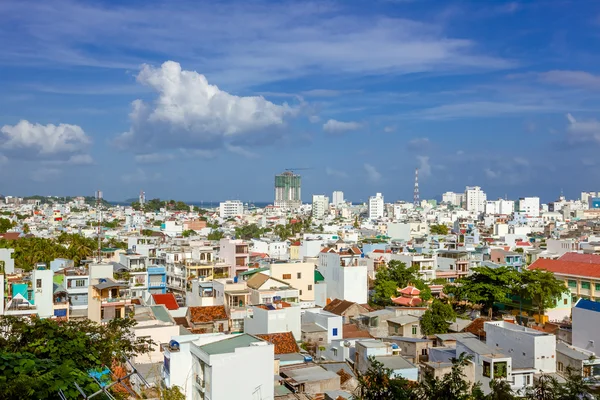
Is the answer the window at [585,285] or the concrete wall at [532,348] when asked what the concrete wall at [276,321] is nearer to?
the concrete wall at [532,348]

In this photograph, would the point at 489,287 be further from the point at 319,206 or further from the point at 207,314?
the point at 319,206

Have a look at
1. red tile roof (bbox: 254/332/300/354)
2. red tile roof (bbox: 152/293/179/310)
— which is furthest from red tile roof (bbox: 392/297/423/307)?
red tile roof (bbox: 254/332/300/354)

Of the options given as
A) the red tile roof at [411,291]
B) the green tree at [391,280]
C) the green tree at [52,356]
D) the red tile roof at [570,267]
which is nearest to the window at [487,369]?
the green tree at [52,356]

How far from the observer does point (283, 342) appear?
14.8 m

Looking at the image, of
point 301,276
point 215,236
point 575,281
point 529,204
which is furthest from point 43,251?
point 529,204

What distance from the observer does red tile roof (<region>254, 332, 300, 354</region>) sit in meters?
14.5

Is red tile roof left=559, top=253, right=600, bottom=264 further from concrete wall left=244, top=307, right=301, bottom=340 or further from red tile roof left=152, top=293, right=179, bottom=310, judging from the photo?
red tile roof left=152, top=293, right=179, bottom=310

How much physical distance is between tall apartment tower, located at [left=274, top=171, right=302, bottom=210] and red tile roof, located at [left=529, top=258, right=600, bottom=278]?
126658 mm

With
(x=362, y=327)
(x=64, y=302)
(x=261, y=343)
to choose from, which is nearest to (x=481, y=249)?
(x=362, y=327)

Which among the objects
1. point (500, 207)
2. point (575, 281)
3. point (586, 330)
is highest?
point (500, 207)

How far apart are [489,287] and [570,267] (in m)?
4.11

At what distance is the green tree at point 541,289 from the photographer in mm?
20609

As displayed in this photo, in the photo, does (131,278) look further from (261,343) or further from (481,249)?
(481,249)

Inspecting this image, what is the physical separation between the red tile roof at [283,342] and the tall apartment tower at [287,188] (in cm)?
13619
